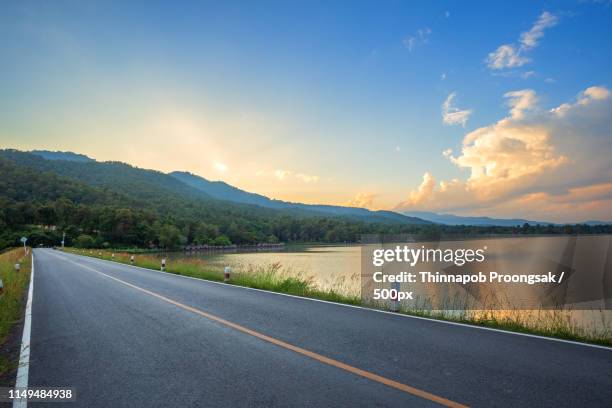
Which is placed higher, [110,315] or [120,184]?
[120,184]

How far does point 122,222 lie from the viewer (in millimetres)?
118375

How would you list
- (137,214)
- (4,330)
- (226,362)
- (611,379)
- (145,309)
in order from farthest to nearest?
(137,214) → (145,309) → (4,330) → (226,362) → (611,379)

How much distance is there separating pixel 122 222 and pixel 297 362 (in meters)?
129

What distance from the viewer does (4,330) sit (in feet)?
24.5

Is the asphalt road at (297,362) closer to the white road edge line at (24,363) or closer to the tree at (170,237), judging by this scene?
the white road edge line at (24,363)

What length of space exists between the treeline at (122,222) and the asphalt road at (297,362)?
95.6 meters

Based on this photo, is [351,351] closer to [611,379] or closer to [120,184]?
[611,379]

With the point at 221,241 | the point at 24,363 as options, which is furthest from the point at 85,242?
the point at 24,363

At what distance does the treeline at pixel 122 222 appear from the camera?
389 feet

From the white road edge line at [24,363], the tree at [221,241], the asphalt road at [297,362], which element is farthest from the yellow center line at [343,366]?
the tree at [221,241]

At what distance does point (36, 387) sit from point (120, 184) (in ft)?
724

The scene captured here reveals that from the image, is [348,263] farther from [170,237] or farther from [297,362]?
[170,237]

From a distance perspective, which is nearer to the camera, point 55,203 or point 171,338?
point 171,338

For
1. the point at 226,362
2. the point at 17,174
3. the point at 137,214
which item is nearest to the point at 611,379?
the point at 226,362
